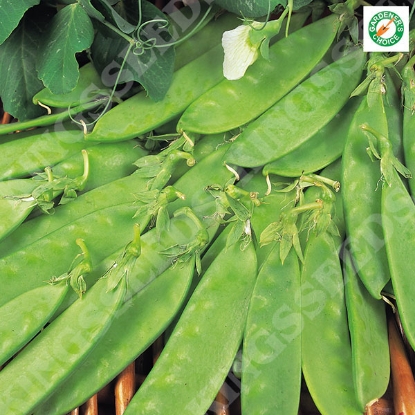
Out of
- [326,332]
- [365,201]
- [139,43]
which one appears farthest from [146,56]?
[326,332]

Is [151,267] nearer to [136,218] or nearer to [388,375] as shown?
[136,218]

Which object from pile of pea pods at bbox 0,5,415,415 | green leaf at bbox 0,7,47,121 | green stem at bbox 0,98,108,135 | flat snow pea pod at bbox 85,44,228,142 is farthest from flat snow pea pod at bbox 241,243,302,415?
green leaf at bbox 0,7,47,121

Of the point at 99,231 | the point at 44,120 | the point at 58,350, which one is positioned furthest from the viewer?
the point at 44,120

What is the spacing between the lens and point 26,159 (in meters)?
0.97

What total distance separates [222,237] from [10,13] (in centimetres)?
52

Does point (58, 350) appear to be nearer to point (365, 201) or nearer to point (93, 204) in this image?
point (93, 204)

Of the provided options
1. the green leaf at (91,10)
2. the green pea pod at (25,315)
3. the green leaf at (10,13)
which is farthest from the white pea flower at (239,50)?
the green pea pod at (25,315)

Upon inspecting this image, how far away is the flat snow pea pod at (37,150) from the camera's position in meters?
0.97

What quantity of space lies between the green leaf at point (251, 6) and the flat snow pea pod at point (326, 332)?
0.41 metres

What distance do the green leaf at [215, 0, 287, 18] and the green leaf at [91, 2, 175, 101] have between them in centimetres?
12

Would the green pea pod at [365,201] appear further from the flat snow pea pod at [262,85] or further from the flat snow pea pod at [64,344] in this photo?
the flat snow pea pod at [64,344]

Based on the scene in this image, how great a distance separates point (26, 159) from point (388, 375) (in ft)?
2.27

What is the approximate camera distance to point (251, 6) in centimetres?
97

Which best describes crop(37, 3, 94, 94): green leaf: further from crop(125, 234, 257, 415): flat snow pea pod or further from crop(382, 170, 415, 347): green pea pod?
crop(382, 170, 415, 347): green pea pod
